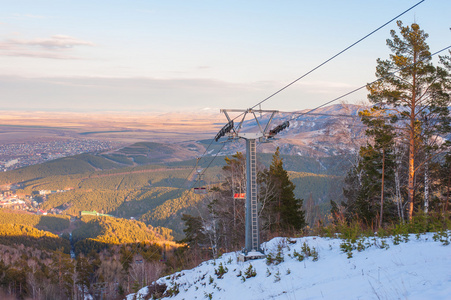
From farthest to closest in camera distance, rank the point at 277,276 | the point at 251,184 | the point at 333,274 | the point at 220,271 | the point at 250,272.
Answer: the point at 251,184 < the point at 220,271 < the point at 250,272 < the point at 277,276 < the point at 333,274

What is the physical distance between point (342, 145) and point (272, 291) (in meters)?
24.6

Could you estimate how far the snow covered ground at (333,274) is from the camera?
692 centimetres

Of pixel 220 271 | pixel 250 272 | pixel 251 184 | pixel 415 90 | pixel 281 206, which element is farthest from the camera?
pixel 281 206

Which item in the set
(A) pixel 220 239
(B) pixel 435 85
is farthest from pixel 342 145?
(A) pixel 220 239

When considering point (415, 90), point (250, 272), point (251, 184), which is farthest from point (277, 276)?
point (415, 90)

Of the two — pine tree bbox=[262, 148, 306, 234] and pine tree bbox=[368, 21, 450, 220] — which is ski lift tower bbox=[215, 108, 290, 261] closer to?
pine tree bbox=[368, 21, 450, 220]

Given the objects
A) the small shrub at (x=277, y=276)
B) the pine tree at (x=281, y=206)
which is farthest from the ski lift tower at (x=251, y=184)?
the pine tree at (x=281, y=206)

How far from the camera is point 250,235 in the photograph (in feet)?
49.6

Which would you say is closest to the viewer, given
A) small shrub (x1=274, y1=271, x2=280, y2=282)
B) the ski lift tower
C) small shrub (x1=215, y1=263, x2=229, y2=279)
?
small shrub (x1=274, y1=271, x2=280, y2=282)

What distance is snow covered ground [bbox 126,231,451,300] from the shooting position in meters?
6.92

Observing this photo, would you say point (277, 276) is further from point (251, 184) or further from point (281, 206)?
point (281, 206)

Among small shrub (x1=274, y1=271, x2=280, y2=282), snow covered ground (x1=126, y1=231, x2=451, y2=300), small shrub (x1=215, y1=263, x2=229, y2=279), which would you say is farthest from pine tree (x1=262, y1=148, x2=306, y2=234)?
small shrub (x1=274, y1=271, x2=280, y2=282)

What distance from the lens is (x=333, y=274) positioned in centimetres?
898

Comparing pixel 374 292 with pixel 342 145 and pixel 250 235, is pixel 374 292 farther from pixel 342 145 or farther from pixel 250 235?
pixel 342 145
